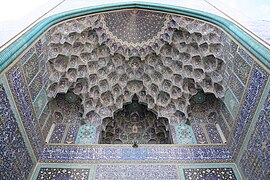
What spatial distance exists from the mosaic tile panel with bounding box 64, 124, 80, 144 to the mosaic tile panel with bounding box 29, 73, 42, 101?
1187mm

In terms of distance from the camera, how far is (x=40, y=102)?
208 inches

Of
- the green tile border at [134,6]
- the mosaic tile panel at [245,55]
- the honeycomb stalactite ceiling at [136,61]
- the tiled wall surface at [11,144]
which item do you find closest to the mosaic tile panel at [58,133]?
the honeycomb stalactite ceiling at [136,61]

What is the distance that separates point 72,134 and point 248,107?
3541mm

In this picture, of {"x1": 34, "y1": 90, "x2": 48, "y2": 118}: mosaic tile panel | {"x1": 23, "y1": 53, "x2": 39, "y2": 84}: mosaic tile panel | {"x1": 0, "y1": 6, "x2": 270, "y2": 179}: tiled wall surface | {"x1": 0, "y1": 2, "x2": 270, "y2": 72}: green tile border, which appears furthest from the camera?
{"x1": 34, "y1": 90, "x2": 48, "y2": 118}: mosaic tile panel

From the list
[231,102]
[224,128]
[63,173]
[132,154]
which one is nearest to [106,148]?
[132,154]

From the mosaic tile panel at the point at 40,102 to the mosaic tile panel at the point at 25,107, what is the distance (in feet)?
0.67

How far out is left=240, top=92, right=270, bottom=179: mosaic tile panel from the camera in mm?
4008

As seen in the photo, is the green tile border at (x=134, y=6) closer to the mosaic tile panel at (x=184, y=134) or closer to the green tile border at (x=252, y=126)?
the green tile border at (x=252, y=126)

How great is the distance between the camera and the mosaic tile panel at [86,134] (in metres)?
5.66

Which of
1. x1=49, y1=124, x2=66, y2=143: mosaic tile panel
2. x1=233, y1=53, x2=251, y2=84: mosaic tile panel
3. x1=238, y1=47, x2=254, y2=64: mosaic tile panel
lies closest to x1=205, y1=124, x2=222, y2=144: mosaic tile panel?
x1=233, y1=53, x2=251, y2=84: mosaic tile panel

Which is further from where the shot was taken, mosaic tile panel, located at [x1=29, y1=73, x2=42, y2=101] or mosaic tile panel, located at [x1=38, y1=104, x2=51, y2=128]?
mosaic tile panel, located at [x1=38, y1=104, x2=51, y2=128]

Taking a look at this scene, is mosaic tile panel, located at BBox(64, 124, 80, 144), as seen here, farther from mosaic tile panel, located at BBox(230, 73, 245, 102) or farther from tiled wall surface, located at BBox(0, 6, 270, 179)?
mosaic tile panel, located at BBox(230, 73, 245, 102)

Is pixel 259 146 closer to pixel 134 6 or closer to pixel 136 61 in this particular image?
pixel 136 61

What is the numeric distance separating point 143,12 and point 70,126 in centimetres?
320
